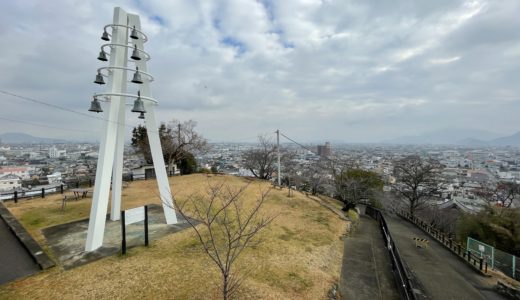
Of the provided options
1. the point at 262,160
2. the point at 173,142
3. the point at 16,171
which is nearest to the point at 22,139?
the point at 16,171

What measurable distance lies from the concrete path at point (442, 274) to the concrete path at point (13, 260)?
38.6 ft

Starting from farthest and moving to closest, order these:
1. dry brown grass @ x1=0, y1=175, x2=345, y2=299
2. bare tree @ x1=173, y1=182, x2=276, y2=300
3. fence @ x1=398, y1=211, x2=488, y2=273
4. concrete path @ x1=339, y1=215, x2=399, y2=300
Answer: fence @ x1=398, y1=211, x2=488, y2=273, concrete path @ x1=339, y1=215, x2=399, y2=300, dry brown grass @ x1=0, y1=175, x2=345, y2=299, bare tree @ x1=173, y1=182, x2=276, y2=300

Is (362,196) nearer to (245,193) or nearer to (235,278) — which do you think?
(245,193)

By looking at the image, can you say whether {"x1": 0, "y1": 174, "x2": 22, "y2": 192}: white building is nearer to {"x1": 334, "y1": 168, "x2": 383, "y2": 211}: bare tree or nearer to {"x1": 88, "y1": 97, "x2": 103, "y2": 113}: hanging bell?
{"x1": 88, "y1": 97, "x2": 103, "y2": 113}: hanging bell

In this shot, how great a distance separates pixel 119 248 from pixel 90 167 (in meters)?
24.8

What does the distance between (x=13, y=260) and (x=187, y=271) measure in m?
4.99

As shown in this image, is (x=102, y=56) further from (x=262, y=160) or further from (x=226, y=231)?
(x=262, y=160)

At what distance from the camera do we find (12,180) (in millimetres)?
31000

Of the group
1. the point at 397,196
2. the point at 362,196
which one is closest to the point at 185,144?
the point at 362,196

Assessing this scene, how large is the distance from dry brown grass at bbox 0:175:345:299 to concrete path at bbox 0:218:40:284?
0.46m

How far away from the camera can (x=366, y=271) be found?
732cm

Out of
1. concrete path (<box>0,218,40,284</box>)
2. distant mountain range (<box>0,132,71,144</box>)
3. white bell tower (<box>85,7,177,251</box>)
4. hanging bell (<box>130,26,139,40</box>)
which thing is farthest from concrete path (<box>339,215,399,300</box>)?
distant mountain range (<box>0,132,71,144</box>)

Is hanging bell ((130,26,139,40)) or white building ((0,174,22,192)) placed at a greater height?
hanging bell ((130,26,139,40))

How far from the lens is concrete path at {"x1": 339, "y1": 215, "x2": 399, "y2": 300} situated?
20.2 ft
